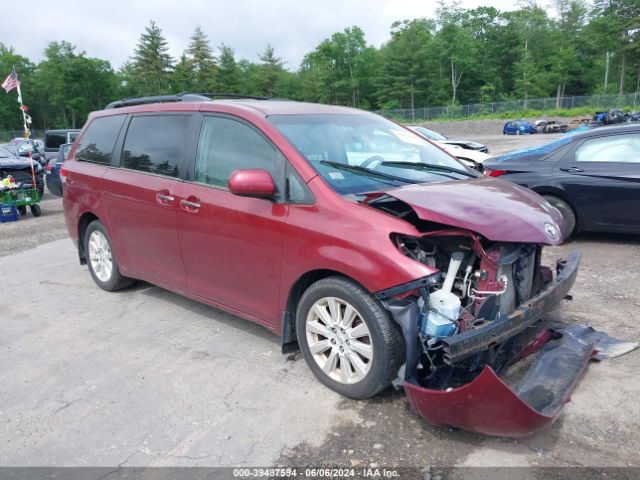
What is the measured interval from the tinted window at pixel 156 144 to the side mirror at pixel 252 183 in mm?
1093

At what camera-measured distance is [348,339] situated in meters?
3.28

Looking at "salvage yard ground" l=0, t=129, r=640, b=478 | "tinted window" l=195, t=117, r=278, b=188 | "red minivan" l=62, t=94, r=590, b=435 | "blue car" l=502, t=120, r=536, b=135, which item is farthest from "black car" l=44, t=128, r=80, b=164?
"blue car" l=502, t=120, r=536, b=135

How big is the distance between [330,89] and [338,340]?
249ft

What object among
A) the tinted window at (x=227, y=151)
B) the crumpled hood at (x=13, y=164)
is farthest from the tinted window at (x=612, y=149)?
the crumpled hood at (x=13, y=164)

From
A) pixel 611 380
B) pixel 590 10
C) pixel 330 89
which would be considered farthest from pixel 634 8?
pixel 611 380

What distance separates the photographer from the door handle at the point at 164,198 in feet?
14.3

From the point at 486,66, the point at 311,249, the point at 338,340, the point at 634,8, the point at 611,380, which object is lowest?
the point at 611,380

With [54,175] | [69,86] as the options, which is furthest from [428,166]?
[69,86]

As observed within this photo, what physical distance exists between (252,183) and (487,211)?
1.51 meters

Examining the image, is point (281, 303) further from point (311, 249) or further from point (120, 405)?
point (120, 405)

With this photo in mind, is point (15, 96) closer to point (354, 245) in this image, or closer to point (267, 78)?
point (267, 78)

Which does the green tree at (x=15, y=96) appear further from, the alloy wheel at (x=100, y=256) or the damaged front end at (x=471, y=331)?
the damaged front end at (x=471, y=331)

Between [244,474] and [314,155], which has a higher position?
[314,155]

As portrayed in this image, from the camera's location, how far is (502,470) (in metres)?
2.65
